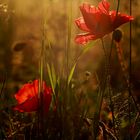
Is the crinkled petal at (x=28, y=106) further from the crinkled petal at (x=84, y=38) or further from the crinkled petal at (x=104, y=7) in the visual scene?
the crinkled petal at (x=104, y=7)

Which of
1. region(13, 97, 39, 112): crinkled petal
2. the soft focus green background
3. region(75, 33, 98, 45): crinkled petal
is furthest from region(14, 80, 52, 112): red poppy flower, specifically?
the soft focus green background

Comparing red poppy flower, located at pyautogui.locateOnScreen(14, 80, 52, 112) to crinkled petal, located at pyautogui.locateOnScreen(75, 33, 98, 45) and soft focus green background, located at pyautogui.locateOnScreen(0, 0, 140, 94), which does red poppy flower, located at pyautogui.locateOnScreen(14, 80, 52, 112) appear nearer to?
crinkled petal, located at pyautogui.locateOnScreen(75, 33, 98, 45)

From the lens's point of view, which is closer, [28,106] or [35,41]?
[28,106]

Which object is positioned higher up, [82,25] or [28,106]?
[82,25]

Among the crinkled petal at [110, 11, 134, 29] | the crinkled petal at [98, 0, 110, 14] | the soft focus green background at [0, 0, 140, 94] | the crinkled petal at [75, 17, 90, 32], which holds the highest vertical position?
the crinkled petal at [98, 0, 110, 14]

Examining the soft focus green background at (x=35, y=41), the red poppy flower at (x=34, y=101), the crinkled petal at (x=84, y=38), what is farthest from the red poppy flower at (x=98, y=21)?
the soft focus green background at (x=35, y=41)

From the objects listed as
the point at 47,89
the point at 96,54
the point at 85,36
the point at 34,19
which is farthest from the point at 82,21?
the point at 96,54

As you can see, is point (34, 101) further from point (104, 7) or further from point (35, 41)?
point (35, 41)

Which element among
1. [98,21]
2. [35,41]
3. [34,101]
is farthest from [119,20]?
[35,41]
